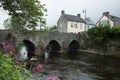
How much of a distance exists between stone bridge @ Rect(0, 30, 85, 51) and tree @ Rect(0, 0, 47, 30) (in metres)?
18.3

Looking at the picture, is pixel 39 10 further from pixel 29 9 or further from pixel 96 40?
pixel 96 40

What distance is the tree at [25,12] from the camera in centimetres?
964

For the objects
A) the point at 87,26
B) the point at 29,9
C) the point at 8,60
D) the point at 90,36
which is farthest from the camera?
the point at 87,26

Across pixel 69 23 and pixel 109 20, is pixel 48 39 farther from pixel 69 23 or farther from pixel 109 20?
pixel 109 20

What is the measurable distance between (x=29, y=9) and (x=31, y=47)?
91.9 ft

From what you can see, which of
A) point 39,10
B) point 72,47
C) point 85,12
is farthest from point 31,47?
point 85,12

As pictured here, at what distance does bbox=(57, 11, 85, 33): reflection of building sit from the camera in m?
53.2

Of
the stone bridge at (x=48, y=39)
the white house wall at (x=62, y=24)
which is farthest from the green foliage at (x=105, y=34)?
the white house wall at (x=62, y=24)

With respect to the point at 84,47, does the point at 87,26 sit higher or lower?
higher

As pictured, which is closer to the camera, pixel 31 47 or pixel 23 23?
pixel 23 23

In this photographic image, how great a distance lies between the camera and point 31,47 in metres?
37.2

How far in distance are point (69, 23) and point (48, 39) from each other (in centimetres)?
1673

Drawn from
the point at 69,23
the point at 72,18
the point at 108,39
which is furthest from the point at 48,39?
the point at 72,18

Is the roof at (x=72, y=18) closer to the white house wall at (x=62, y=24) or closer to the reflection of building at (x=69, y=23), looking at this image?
the reflection of building at (x=69, y=23)
